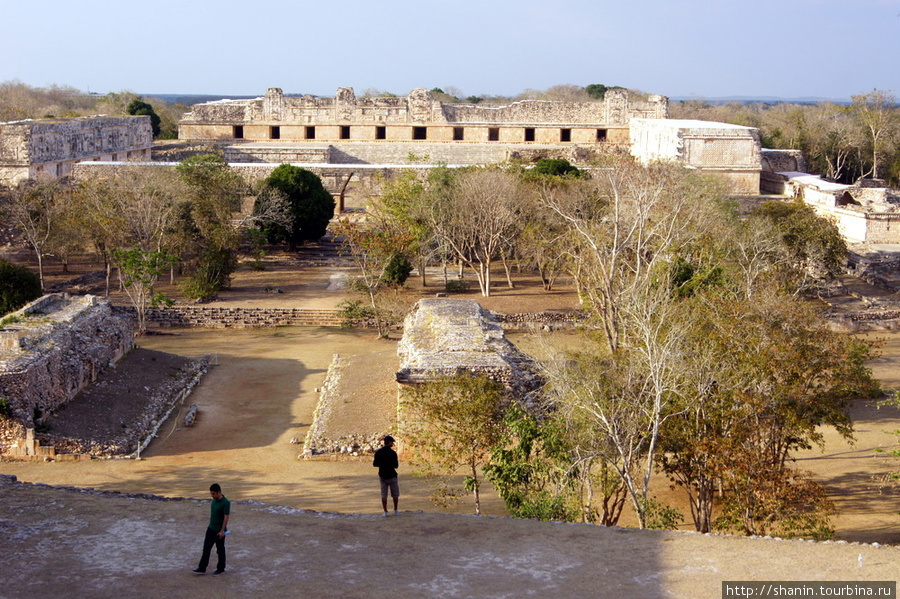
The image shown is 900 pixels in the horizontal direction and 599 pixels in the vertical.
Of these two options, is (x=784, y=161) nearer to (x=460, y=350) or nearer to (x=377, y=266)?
(x=377, y=266)

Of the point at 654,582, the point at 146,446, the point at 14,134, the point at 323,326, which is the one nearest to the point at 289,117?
the point at 14,134

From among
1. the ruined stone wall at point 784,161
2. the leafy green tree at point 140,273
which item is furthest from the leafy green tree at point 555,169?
the leafy green tree at point 140,273

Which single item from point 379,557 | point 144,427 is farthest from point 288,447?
point 379,557

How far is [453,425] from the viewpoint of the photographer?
36.6 feet

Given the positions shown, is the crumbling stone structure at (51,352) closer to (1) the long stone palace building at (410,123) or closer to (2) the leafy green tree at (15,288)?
(2) the leafy green tree at (15,288)

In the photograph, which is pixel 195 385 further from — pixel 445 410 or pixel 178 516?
pixel 178 516

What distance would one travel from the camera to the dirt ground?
6.79m

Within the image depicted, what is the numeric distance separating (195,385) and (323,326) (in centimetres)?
483

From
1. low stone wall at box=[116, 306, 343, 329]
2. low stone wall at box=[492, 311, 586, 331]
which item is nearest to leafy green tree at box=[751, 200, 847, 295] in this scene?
low stone wall at box=[492, 311, 586, 331]

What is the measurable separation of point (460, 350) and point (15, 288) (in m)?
9.65

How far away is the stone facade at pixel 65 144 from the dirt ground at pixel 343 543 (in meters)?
→ 16.1

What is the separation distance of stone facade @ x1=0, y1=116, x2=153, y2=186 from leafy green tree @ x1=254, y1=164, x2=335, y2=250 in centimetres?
657

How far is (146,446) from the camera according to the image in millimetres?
13195

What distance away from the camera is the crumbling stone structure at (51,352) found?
41.0ft
